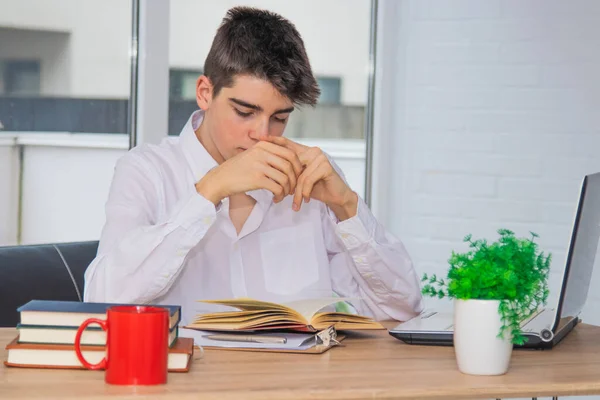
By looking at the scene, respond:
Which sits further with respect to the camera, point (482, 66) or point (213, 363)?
point (482, 66)

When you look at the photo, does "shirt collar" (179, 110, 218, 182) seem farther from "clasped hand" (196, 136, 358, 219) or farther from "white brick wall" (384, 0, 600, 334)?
"white brick wall" (384, 0, 600, 334)

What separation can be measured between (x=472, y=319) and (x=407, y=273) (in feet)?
1.59

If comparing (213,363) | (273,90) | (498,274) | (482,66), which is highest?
(482,66)

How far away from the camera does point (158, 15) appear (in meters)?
2.76

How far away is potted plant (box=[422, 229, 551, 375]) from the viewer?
125 cm

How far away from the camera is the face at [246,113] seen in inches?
67.8

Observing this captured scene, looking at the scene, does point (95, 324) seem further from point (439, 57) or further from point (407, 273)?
point (439, 57)

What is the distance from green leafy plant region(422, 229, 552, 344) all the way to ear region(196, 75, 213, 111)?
0.73 metres

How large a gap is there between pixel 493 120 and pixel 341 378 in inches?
75.5

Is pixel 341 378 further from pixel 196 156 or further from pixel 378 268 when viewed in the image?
pixel 196 156

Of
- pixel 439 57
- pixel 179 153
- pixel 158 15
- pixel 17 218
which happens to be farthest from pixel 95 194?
pixel 439 57

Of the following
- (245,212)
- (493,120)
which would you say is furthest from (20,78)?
(493,120)

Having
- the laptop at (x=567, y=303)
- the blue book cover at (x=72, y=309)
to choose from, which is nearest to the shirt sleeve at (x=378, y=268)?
the laptop at (x=567, y=303)

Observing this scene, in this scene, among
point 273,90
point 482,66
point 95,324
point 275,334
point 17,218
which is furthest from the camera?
point 482,66
